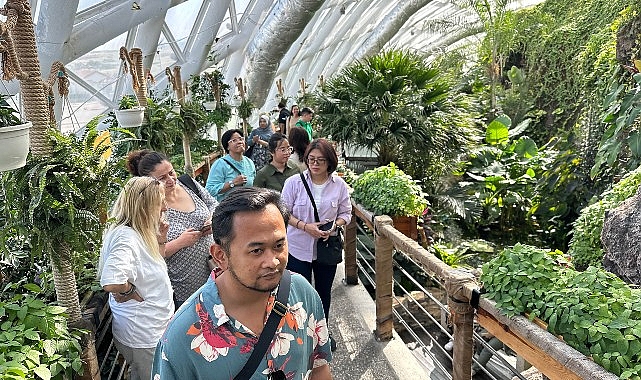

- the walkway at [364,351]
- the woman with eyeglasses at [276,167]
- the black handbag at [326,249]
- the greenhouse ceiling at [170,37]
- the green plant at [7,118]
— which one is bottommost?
the walkway at [364,351]

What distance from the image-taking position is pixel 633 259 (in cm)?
333

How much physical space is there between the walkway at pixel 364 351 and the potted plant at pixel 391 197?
0.71 metres

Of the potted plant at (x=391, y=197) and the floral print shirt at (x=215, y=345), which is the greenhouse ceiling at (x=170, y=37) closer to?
the potted plant at (x=391, y=197)

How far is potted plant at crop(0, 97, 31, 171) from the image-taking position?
1.77 meters

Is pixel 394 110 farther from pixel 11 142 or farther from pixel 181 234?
pixel 11 142

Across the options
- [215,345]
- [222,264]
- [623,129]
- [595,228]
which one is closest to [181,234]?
[222,264]

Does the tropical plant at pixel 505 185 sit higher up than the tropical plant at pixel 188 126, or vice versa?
the tropical plant at pixel 188 126

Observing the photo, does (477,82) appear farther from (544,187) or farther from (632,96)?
(632,96)

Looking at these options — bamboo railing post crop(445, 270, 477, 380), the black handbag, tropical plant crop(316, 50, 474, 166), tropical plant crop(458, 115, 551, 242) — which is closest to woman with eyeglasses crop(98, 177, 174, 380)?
the black handbag

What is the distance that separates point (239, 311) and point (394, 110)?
5.09m

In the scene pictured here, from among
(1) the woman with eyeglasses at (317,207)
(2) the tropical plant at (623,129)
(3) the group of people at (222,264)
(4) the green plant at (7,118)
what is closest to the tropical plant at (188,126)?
(3) the group of people at (222,264)

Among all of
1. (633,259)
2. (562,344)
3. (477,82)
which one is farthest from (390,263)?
(477,82)

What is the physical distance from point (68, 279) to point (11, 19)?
3.65 feet

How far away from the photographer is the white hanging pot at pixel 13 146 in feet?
5.79
